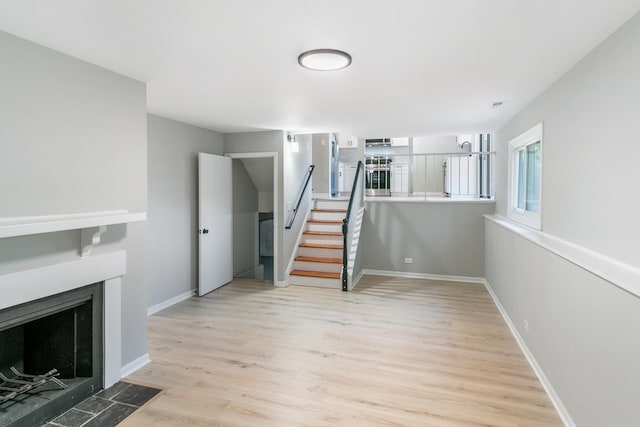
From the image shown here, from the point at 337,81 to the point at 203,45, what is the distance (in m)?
1.12

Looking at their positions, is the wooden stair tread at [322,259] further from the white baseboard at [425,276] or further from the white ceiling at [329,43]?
the white ceiling at [329,43]

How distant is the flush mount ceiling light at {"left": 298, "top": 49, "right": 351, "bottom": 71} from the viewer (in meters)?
2.28

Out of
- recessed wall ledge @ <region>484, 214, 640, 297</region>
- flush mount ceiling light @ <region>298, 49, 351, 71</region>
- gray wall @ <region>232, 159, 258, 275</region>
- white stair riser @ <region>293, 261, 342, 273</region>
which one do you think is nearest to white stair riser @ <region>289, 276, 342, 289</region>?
white stair riser @ <region>293, 261, 342, 273</region>

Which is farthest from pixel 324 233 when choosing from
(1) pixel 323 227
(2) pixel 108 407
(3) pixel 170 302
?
(2) pixel 108 407

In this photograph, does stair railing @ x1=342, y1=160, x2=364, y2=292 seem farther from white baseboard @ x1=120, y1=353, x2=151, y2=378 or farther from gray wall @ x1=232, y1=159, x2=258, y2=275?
white baseboard @ x1=120, y1=353, x2=151, y2=378

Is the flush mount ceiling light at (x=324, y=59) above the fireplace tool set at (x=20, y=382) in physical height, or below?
above

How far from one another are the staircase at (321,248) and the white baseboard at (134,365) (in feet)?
8.85

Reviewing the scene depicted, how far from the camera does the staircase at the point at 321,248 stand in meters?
5.48

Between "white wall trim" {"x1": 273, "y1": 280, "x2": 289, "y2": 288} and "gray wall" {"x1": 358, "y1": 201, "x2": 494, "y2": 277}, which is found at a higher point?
"gray wall" {"x1": 358, "y1": 201, "x2": 494, "y2": 277}

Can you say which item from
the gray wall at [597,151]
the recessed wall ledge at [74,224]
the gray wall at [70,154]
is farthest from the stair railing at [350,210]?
the recessed wall ledge at [74,224]

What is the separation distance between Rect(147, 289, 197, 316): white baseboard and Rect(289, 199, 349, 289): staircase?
1.46 m

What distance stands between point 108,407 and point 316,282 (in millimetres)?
3309

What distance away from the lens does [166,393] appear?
2.60m

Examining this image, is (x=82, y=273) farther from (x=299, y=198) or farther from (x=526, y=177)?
(x=526, y=177)
